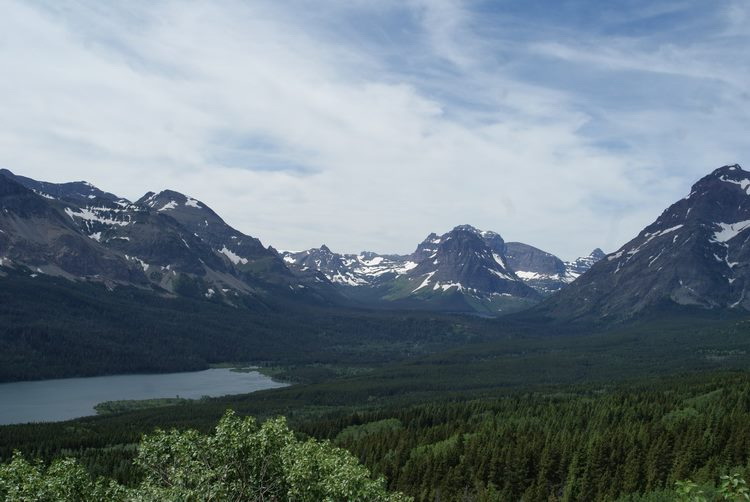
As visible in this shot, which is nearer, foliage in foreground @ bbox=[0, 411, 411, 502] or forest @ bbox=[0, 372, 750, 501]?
foliage in foreground @ bbox=[0, 411, 411, 502]

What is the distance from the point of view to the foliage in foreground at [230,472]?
36.0 meters

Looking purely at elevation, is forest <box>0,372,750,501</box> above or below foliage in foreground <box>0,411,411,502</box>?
below

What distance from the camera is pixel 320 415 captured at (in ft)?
652

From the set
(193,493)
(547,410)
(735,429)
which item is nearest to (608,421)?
(547,410)

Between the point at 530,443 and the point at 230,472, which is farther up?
the point at 230,472

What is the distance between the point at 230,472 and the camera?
38.7 meters

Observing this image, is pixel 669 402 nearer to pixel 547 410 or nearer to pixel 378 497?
pixel 547 410

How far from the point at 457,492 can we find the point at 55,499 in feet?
284

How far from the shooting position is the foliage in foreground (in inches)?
1416

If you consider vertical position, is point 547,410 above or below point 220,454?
below

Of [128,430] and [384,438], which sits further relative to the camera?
[128,430]

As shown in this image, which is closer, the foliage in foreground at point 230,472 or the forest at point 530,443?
the foliage in foreground at point 230,472

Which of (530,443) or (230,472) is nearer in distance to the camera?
(230,472)

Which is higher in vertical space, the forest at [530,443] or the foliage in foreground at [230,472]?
the foliage in foreground at [230,472]
